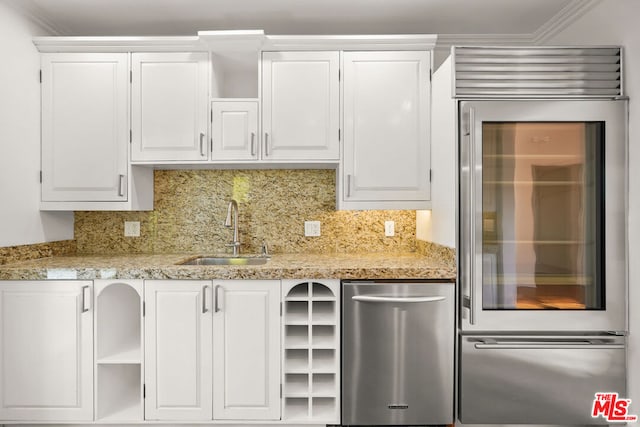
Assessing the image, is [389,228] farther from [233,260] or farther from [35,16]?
[35,16]

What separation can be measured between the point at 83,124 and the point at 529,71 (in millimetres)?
2610

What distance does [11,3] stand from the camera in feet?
7.61

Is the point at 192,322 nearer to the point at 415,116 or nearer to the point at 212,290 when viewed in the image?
the point at 212,290

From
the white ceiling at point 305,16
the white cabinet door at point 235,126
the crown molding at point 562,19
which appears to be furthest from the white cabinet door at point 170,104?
the crown molding at point 562,19

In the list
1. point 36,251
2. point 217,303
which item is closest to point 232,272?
point 217,303

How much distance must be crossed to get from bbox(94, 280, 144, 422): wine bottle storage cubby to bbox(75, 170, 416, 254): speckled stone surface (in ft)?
2.02

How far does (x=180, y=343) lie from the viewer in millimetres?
2113

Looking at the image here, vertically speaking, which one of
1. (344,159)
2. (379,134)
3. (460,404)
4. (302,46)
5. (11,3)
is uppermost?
(11,3)

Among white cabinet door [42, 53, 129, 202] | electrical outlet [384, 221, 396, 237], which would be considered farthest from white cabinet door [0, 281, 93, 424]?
electrical outlet [384, 221, 396, 237]

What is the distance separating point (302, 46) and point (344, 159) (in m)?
0.74

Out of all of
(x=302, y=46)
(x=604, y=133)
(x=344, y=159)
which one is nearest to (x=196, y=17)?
(x=302, y=46)

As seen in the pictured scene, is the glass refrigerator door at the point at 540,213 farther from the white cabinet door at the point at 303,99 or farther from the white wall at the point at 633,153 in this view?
the white cabinet door at the point at 303,99

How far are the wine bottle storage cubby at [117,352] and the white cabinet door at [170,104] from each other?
85 cm

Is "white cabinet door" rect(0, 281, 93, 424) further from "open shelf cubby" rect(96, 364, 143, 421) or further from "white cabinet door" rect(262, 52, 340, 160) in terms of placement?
"white cabinet door" rect(262, 52, 340, 160)
